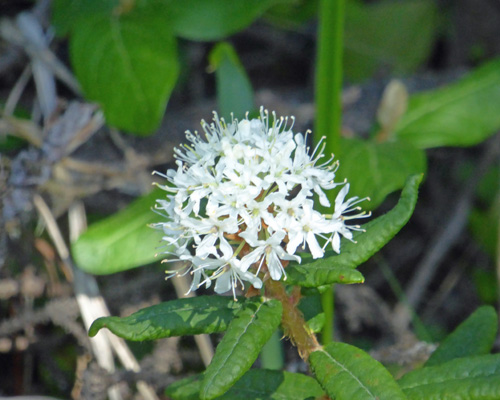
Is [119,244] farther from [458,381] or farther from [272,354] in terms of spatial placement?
[458,381]

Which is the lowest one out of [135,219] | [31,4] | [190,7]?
[135,219]

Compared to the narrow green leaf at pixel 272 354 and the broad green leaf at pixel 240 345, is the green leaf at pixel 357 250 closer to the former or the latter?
the broad green leaf at pixel 240 345

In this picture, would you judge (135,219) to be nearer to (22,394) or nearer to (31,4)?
(22,394)

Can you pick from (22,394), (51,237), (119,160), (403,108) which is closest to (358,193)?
(403,108)

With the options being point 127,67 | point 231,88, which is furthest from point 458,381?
point 127,67

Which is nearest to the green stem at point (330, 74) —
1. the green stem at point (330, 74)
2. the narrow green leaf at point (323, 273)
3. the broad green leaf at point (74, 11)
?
the green stem at point (330, 74)

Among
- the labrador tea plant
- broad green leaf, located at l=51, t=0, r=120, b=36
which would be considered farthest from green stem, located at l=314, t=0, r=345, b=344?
broad green leaf, located at l=51, t=0, r=120, b=36
